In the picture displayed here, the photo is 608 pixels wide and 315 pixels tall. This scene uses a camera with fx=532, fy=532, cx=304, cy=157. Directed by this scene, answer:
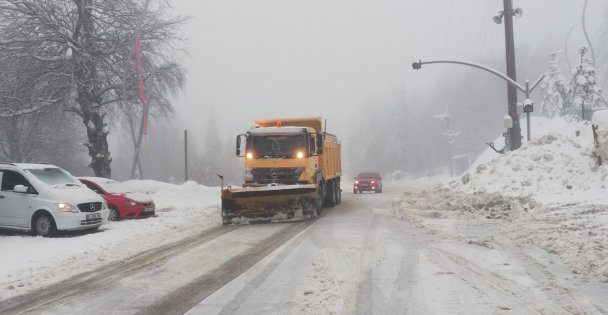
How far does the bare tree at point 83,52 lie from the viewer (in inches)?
913

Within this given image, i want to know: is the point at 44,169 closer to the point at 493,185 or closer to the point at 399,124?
the point at 493,185

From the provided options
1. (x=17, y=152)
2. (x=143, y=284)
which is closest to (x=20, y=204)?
(x=143, y=284)

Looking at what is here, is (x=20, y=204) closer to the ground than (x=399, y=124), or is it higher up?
closer to the ground

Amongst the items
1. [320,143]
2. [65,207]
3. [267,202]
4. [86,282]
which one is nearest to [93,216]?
[65,207]

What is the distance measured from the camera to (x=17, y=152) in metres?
39.9

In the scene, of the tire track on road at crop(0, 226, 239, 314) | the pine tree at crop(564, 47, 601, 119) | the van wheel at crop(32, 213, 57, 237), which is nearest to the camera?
the tire track on road at crop(0, 226, 239, 314)

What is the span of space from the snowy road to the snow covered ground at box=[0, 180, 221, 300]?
0.53 meters

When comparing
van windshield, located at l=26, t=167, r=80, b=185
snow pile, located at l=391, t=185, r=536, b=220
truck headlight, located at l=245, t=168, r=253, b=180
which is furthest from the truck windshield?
van windshield, located at l=26, t=167, r=80, b=185

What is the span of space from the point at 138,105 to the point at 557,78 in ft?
163

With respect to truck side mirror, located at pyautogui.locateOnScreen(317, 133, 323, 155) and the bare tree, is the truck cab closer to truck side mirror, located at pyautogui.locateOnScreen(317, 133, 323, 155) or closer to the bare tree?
truck side mirror, located at pyautogui.locateOnScreen(317, 133, 323, 155)

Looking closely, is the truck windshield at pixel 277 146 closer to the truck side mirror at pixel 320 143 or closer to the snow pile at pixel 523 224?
the truck side mirror at pixel 320 143

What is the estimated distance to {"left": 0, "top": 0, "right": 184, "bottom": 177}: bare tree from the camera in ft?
76.1

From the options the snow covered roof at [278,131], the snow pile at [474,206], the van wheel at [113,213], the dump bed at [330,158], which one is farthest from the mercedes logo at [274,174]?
the van wheel at [113,213]

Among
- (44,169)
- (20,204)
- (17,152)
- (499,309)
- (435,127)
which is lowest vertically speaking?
(499,309)
